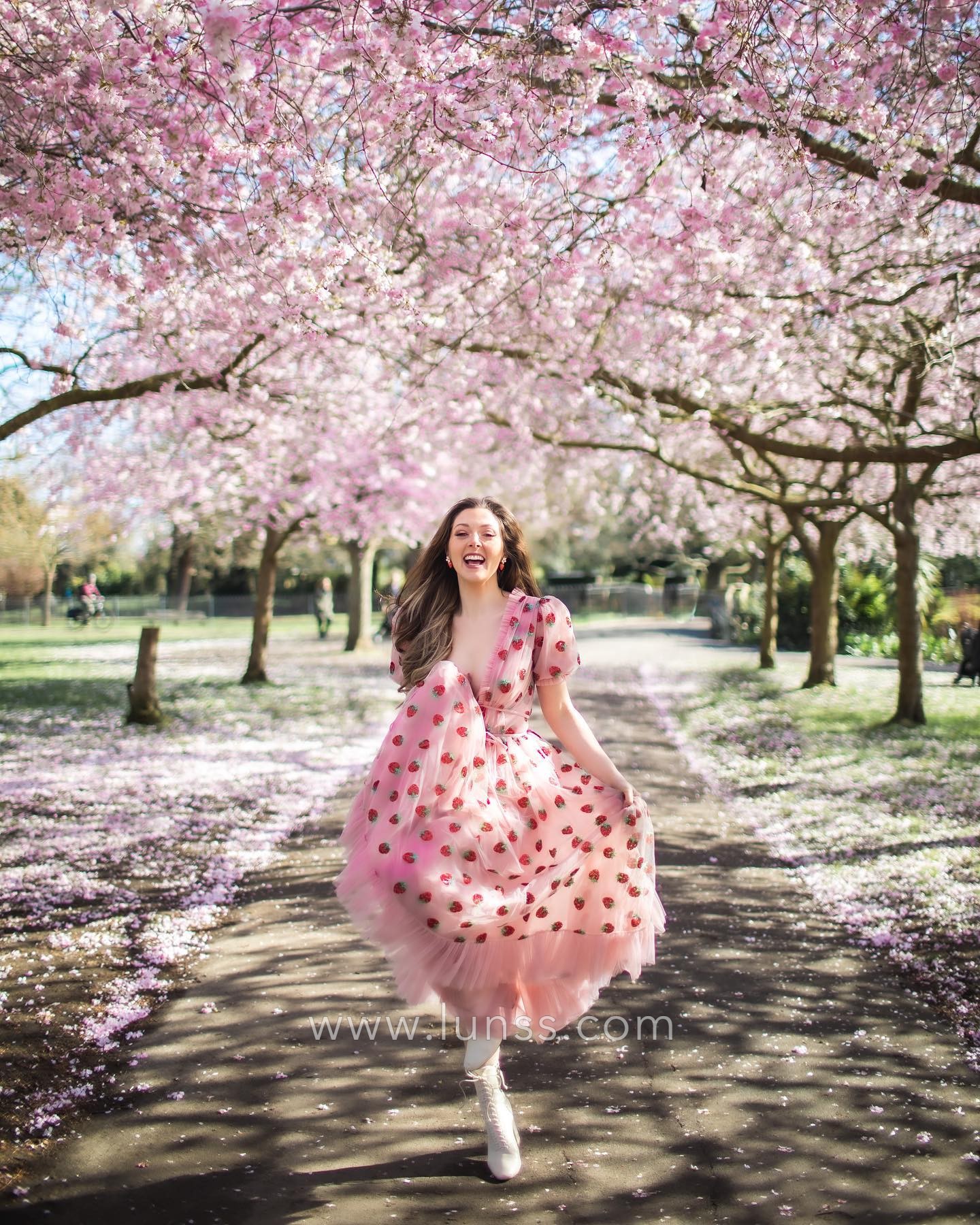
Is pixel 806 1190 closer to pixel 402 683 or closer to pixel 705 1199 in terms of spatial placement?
pixel 705 1199

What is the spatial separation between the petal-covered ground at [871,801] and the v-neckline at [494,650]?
2444 millimetres

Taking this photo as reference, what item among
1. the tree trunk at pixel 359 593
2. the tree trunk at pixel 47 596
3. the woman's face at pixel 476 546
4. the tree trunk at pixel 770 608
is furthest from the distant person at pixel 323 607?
the woman's face at pixel 476 546

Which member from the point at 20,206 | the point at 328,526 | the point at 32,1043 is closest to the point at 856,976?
the point at 32,1043

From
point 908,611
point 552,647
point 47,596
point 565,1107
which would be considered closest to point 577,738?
point 552,647

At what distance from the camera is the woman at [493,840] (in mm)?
3330

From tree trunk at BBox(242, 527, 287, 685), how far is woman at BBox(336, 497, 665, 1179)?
15.8 m

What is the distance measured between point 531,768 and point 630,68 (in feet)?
14.2

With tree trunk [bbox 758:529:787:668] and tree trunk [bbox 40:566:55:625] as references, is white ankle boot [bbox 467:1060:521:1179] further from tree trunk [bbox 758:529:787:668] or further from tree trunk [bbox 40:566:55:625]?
tree trunk [bbox 40:566:55:625]

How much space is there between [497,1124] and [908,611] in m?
12.2

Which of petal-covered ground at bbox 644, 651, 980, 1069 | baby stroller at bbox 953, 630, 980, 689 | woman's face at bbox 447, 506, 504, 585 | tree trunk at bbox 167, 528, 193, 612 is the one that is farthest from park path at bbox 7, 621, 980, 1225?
tree trunk at bbox 167, 528, 193, 612

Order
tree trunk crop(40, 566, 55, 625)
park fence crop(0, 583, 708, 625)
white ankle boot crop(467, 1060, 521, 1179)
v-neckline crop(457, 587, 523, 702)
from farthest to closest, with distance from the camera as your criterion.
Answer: park fence crop(0, 583, 708, 625) → tree trunk crop(40, 566, 55, 625) → v-neckline crop(457, 587, 523, 702) → white ankle boot crop(467, 1060, 521, 1179)

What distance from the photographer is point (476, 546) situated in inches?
149

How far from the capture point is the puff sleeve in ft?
12.1

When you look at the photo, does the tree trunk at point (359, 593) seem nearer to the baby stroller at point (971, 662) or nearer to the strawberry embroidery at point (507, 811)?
the baby stroller at point (971, 662)
